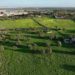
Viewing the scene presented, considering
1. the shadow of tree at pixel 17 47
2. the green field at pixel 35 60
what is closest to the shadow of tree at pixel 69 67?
the green field at pixel 35 60

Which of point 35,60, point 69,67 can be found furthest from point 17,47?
point 69,67

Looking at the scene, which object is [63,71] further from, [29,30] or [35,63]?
[29,30]

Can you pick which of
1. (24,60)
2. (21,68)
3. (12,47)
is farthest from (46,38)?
(21,68)

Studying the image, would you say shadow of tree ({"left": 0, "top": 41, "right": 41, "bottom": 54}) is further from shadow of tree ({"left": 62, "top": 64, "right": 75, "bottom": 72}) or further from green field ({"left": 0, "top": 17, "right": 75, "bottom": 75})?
shadow of tree ({"left": 62, "top": 64, "right": 75, "bottom": 72})

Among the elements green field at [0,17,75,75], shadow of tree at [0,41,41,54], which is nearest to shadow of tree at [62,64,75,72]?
green field at [0,17,75,75]

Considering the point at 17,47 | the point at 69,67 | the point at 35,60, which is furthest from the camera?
the point at 17,47

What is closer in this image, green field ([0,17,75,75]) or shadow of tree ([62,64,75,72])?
green field ([0,17,75,75])

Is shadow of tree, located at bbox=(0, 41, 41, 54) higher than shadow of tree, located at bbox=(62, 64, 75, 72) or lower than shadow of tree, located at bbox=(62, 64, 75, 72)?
lower

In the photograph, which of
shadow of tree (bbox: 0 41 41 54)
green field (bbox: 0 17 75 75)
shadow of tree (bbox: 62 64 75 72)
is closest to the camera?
green field (bbox: 0 17 75 75)

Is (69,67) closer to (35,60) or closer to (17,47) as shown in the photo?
(35,60)

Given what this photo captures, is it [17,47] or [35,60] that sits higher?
[35,60]

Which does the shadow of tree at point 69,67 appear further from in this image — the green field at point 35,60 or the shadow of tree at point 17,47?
the shadow of tree at point 17,47
